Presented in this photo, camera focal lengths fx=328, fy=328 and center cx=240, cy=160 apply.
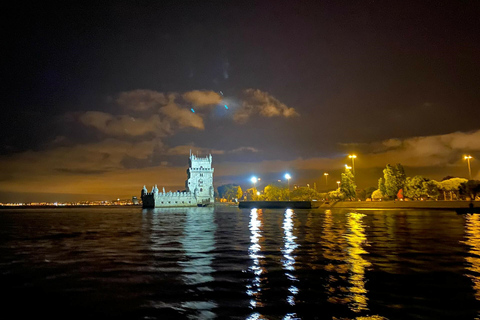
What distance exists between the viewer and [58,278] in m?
10.7

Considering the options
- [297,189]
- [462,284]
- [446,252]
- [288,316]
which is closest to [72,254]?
[288,316]

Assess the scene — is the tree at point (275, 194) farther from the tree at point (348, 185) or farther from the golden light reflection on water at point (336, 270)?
the golden light reflection on water at point (336, 270)

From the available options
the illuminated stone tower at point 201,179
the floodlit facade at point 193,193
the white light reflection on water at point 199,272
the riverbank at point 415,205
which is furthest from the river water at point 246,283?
the illuminated stone tower at point 201,179

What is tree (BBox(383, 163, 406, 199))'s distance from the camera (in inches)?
3676

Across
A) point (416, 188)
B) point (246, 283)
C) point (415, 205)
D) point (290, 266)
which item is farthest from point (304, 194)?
point (246, 283)

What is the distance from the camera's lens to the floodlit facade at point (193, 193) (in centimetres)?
15788

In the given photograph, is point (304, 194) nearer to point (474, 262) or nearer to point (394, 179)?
point (394, 179)

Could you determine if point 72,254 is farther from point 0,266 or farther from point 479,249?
point 479,249

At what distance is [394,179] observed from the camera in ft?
306

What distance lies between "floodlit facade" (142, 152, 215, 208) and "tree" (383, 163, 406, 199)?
92.7 metres

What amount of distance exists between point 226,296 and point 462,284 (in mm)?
6604

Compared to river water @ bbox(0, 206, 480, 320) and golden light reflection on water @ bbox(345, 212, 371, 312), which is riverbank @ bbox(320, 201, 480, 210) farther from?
golden light reflection on water @ bbox(345, 212, 371, 312)

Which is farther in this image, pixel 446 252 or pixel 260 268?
pixel 446 252

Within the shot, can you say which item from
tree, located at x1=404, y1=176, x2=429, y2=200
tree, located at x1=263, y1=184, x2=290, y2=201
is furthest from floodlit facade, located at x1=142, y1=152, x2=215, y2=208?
tree, located at x1=404, y1=176, x2=429, y2=200
